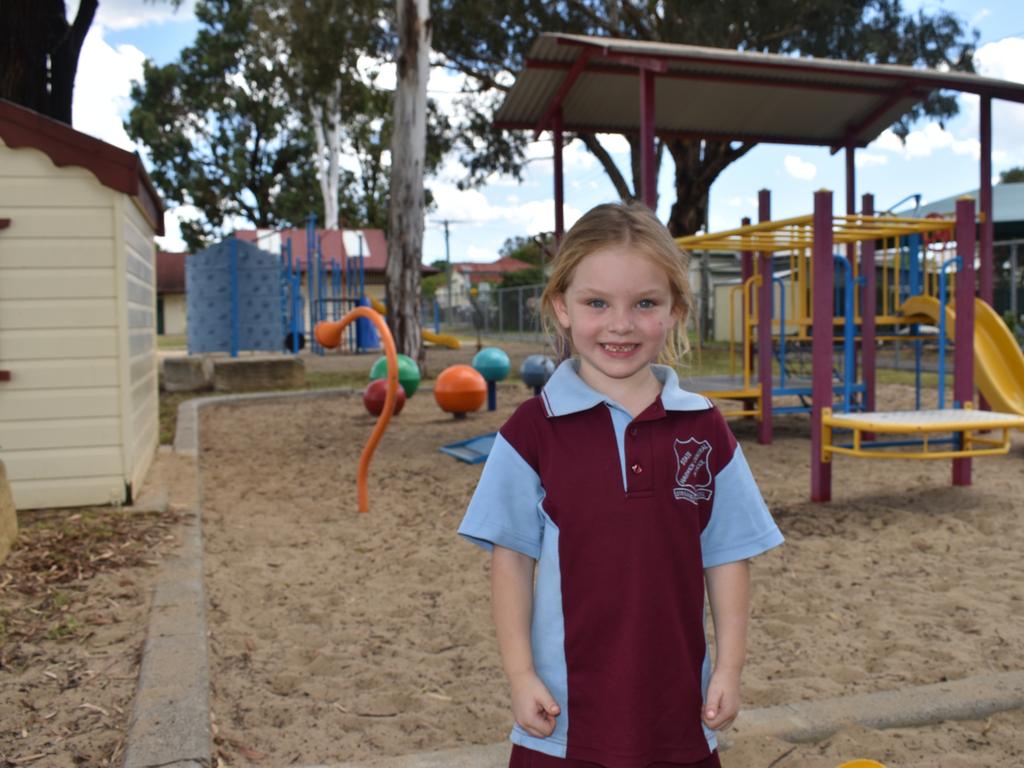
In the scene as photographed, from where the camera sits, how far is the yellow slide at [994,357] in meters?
7.44

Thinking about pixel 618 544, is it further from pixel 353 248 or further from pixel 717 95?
pixel 353 248

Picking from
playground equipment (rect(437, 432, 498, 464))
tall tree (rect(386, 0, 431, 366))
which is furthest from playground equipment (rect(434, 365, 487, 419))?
tall tree (rect(386, 0, 431, 366))

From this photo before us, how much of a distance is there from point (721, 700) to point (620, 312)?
27.1 inches

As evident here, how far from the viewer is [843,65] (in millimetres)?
7934

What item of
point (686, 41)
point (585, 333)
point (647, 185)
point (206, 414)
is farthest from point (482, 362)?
point (686, 41)

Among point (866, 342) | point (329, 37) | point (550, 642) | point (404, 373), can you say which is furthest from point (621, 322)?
point (329, 37)

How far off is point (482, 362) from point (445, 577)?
7068mm

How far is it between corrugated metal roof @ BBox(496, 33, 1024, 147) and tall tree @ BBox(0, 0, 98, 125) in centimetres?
453

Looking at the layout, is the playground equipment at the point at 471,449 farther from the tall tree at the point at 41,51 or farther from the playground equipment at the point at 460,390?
the tall tree at the point at 41,51

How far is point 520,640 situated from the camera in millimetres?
1669

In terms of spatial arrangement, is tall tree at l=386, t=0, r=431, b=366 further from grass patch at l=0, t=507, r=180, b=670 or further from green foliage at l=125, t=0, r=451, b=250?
green foliage at l=125, t=0, r=451, b=250

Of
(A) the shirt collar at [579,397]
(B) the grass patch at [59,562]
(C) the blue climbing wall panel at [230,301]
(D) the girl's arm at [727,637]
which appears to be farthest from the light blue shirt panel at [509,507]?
(C) the blue climbing wall panel at [230,301]

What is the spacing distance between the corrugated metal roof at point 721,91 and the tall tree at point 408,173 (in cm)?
492

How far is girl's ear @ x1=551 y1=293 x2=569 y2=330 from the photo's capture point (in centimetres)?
184
